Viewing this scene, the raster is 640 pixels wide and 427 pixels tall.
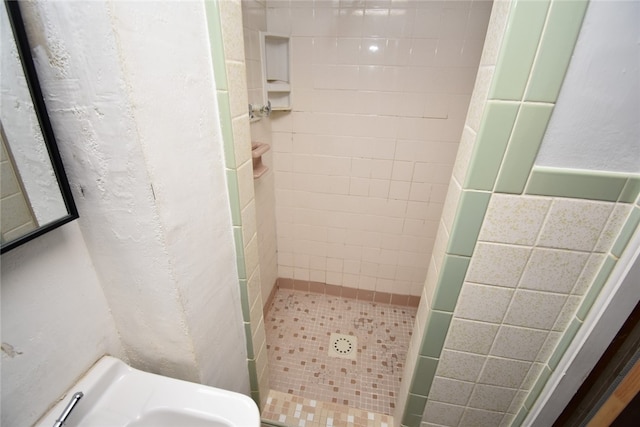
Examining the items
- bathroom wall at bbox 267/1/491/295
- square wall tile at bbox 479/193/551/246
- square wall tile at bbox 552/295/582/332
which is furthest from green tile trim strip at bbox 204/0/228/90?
square wall tile at bbox 552/295/582/332

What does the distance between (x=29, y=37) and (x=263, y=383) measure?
1.37 m

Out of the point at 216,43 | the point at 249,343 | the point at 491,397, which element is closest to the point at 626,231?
the point at 491,397

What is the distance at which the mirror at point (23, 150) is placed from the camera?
0.43 metres

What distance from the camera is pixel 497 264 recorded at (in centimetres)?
72

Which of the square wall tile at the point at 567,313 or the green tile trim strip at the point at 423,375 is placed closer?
the square wall tile at the point at 567,313

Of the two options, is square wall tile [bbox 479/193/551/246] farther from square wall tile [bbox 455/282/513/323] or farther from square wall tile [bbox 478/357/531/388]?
square wall tile [bbox 478/357/531/388]

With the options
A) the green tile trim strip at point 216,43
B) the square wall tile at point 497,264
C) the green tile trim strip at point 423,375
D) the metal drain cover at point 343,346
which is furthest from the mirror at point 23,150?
the metal drain cover at point 343,346

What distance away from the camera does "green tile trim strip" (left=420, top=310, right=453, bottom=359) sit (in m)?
0.83

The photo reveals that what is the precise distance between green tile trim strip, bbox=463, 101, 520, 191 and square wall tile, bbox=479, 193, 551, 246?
6 centimetres

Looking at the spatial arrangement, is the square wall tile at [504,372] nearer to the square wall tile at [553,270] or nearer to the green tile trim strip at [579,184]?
the square wall tile at [553,270]

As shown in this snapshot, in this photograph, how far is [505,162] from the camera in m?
0.62

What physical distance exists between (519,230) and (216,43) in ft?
2.83

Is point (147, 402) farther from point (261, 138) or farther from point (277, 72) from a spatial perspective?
point (277, 72)

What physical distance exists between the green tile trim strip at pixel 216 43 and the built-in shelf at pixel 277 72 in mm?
834
